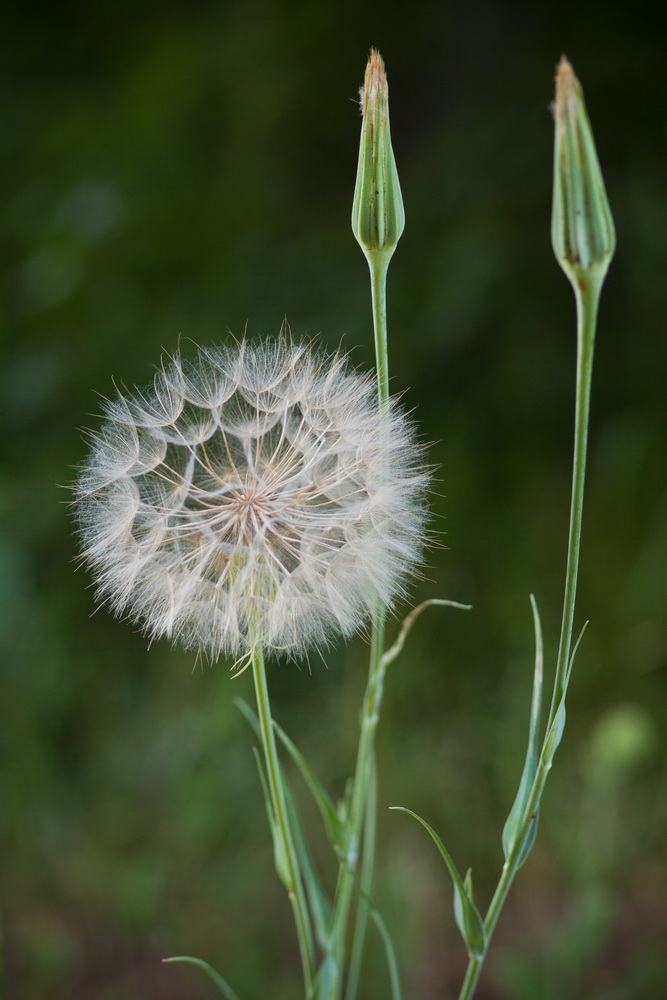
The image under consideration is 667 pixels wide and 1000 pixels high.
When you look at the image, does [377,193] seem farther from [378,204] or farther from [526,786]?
[526,786]

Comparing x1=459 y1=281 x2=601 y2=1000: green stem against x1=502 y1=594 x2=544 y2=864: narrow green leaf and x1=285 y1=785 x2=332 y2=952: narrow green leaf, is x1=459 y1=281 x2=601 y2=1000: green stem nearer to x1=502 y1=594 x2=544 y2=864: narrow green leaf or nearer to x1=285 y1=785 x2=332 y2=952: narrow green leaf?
x1=502 y1=594 x2=544 y2=864: narrow green leaf

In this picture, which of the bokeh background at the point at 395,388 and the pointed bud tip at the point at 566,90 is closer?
the pointed bud tip at the point at 566,90

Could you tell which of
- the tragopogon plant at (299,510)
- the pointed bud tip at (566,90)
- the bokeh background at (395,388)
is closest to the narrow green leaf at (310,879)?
the tragopogon plant at (299,510)

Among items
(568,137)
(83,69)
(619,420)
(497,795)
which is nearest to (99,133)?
(83,69)

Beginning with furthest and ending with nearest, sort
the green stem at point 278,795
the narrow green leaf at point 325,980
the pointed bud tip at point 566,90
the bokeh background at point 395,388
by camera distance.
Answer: the bokeh background at point 395,388, the narrow green leaf at point 325,980, the green stem at point 278,795, the pointed bud tip at point 566,90

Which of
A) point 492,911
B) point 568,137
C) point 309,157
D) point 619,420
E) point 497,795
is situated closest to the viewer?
point 568,137

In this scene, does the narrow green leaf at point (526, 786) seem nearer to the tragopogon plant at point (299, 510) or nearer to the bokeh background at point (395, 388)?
the tragopogon plant at point (299, 510)

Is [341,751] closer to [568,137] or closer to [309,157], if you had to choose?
[309,157]
